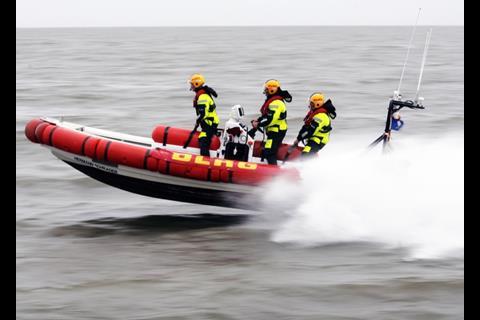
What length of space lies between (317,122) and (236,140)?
886mm

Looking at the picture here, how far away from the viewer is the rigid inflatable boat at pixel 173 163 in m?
8.59

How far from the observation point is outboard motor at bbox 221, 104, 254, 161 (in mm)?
8672

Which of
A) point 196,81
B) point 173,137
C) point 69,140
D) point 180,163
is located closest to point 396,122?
point 196,81

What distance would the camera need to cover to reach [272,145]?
28.6 ft

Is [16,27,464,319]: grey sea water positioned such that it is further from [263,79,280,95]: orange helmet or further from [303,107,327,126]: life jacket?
[263,79,280,95]: orange helmet

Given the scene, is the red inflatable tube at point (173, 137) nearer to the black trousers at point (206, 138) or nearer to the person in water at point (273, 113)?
the black trousers at point (206, 138)

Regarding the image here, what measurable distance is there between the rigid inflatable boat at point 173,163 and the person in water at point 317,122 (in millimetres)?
337

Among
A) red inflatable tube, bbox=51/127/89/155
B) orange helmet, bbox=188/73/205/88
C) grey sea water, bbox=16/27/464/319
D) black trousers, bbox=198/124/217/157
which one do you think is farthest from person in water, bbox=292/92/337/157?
red inflatable tube, bbox=51/127/89/155

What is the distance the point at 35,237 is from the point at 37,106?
10349 millimetres

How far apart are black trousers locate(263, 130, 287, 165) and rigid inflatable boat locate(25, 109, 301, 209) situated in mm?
129

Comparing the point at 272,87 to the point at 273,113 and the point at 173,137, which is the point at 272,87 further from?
the point at 173,137
